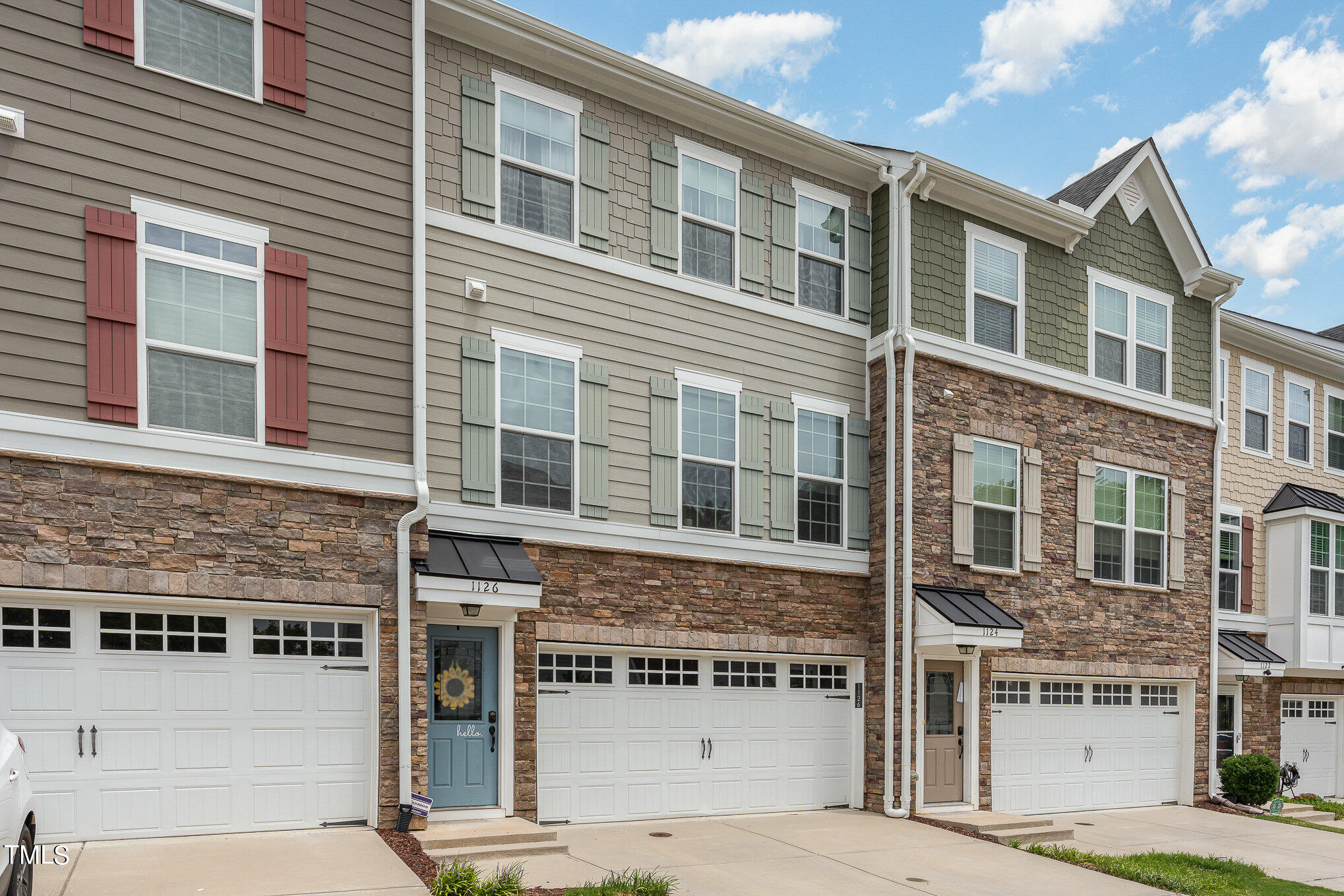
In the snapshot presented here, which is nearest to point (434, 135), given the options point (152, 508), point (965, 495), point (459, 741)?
point (152, 508)

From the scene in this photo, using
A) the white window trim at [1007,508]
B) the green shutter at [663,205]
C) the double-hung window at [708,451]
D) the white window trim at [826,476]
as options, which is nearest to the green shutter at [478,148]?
the green shutter at [663,205]

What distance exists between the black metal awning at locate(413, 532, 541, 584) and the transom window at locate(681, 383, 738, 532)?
2.34 meters

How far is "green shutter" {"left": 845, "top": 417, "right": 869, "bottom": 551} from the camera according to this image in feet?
45.4

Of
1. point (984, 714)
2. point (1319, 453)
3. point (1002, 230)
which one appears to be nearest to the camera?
point (984, 714)

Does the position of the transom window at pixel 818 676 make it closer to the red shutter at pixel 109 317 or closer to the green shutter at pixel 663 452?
the green shutter at pixel 663 452

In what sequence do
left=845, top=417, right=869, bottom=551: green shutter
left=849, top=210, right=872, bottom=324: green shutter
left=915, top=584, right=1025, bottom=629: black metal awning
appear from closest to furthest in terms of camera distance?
left=915, top=584, right=1025, bottom=629: black metal awning → left=845, top=417, right=869, bottom=551: green shutter → left=849, top=210, right=872, bottom=324: green shutter

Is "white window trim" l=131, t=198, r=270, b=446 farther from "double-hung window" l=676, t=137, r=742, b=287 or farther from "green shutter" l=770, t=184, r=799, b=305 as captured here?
"green shutter" l=770, t=184, r=799, b=305

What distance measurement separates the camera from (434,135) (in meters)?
11.1

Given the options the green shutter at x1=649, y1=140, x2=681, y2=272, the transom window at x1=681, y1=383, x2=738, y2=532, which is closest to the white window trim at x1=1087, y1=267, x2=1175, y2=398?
the transom window at x1=681, y1=383, x2=738, y2=532

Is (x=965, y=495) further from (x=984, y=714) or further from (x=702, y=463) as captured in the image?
(x=702, y=463)

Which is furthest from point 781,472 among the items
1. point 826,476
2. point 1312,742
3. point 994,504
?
point 1312,742

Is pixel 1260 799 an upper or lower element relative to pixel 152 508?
lower

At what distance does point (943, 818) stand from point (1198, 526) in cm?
718

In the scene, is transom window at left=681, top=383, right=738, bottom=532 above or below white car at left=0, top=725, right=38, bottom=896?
above
